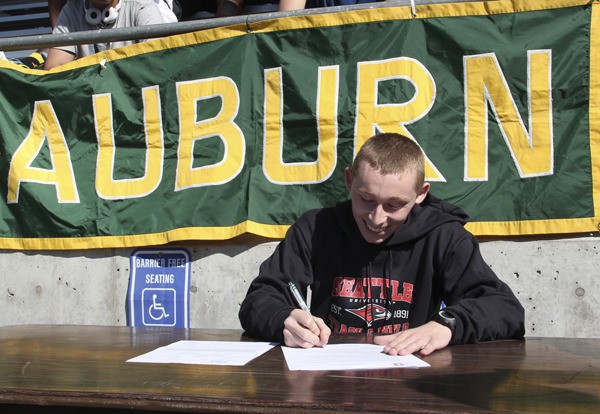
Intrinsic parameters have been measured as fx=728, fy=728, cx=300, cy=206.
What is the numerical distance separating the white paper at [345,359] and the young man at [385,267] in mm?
143

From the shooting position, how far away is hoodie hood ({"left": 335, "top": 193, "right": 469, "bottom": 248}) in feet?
8.80

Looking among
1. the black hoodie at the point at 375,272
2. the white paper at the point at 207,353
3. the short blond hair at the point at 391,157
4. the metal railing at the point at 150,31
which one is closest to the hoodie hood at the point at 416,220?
the black hoodie at the point at 375,272

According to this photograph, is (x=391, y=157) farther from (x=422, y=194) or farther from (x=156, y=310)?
(x=156, y=310)

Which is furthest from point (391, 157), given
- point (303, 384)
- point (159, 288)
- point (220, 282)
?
point (159, 288)

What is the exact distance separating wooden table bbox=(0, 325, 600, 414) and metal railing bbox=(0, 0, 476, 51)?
2450 millimetres

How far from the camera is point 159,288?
429cm

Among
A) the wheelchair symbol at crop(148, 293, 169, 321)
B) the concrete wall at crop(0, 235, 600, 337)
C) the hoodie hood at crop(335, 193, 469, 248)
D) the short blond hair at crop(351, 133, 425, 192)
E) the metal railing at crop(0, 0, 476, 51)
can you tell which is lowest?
the wheelchair symbol at crop(148, 293, 169, 321)

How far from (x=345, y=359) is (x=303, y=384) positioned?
321 mm

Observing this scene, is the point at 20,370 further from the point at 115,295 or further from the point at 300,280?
the point at 115,295

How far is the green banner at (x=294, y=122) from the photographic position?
12.0 ft

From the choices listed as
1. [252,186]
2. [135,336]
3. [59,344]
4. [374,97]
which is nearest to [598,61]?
[374,97]

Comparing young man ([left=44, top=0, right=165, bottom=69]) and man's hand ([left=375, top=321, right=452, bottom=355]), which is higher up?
young man ([left=44, top=0, right=165, bottom=69])

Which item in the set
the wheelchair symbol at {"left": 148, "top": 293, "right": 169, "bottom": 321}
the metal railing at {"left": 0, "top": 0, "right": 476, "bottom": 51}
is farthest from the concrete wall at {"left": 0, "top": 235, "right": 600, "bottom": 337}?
the metal railing at {"left": 0, "top": 0, "right": 476, "bottom": 51}

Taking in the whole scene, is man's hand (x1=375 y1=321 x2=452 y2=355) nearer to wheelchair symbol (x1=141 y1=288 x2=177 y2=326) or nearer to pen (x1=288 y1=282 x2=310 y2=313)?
pen (x1=288 y1=282 x2=310 y2=313)
